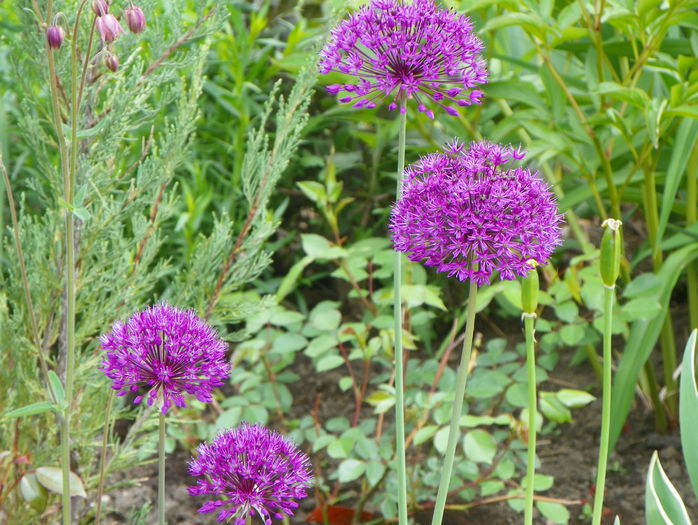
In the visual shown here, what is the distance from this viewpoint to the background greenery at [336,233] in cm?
207

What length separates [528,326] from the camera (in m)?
1.28

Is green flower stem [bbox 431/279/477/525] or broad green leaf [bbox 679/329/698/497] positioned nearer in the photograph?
green flower stem [bbox 431/279/477/525]

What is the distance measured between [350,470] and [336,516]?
42 cm

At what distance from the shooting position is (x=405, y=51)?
1.22 m

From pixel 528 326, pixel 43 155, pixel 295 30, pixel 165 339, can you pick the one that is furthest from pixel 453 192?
pixel 295 30

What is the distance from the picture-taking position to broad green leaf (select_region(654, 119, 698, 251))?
2346mm

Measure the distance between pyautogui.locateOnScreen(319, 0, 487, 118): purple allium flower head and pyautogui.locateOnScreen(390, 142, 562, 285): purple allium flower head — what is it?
14 centimetres

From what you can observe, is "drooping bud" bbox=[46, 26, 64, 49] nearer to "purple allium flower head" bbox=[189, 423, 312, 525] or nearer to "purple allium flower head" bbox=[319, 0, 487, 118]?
"purple allium flower head" bbox=[319, 0, 487, 118]

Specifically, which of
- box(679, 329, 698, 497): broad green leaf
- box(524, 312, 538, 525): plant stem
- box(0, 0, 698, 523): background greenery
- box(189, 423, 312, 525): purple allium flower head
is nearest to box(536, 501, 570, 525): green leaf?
box(0, 0, 698, 523): background greenery

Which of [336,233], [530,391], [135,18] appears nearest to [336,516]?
[336,233]

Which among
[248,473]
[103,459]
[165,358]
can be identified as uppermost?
[165,358]

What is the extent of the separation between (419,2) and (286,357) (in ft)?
5.40

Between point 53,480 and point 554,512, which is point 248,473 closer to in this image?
point 53,480

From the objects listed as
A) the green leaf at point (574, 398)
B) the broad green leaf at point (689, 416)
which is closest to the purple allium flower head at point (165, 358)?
the broad green leaf at point (689, 416)
